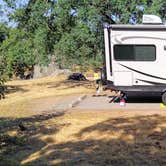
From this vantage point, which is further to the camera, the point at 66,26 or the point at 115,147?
the point at 66,26

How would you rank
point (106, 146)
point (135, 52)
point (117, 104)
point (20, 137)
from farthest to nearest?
1. point (117, 104)
2. point (135, 52)
3. point (20, 137)
4. point (106, 146)

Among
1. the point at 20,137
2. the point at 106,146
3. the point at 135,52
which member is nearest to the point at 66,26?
the point at 135,52

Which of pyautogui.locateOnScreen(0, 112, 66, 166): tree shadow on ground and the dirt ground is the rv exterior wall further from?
pyautogui.locateOnScreen(0, 112, 66, 166): tree shadow on ground

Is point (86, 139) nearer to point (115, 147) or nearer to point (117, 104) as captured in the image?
point (115, 147)

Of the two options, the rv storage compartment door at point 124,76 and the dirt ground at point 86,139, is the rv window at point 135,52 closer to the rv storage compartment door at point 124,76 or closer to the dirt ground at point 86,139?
the rv storage compartment door at point 124,76

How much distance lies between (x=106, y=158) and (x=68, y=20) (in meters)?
16.6

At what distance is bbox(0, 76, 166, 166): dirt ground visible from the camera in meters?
8.89

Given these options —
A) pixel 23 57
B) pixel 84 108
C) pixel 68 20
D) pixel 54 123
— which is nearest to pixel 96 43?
pixel 68 20

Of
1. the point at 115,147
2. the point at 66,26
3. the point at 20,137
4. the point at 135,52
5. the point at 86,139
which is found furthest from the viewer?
the point at 66,26

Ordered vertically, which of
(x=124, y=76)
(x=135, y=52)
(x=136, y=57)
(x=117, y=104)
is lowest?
(x=117, y=104)

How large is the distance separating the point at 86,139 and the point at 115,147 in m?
1.12

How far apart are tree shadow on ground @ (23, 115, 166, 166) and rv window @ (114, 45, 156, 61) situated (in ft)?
18.7

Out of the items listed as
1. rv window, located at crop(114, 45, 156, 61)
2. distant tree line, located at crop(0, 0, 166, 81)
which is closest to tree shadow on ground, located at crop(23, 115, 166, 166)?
rv window, located at crop(114, 45, 156, 61)

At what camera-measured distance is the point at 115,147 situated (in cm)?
995
